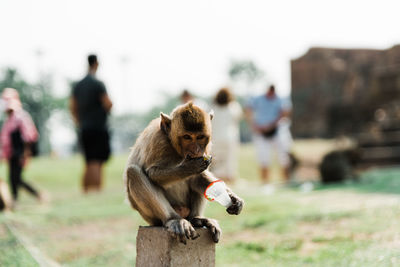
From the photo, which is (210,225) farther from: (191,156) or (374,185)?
(374,185)

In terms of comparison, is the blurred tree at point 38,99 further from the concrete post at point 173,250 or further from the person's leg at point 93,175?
the concrete post at point 173,250

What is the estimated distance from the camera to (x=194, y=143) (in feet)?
9.91

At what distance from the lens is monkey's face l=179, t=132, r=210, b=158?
9.80 feet

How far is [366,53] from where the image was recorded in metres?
34.8

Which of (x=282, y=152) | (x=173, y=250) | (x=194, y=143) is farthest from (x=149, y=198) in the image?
(x=282, y=152)

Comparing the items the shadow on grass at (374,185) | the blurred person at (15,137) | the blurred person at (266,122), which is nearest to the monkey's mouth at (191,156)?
the shadow on grass at (374,185)

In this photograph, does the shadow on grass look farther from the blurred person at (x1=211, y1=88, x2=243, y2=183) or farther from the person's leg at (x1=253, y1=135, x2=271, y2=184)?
the blurred person at (x1=211, y1=88, x2=243, y2=183)

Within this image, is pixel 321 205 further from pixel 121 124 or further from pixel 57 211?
pixel 121 124

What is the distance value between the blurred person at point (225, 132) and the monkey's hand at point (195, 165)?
7.02 meters

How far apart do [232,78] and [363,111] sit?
47.4 metres

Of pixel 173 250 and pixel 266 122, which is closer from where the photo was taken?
pixel 173 250

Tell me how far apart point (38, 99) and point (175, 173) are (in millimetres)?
53018

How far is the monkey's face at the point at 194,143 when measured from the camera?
9.80ft

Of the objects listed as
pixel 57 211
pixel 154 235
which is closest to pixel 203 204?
pixel 154 235
